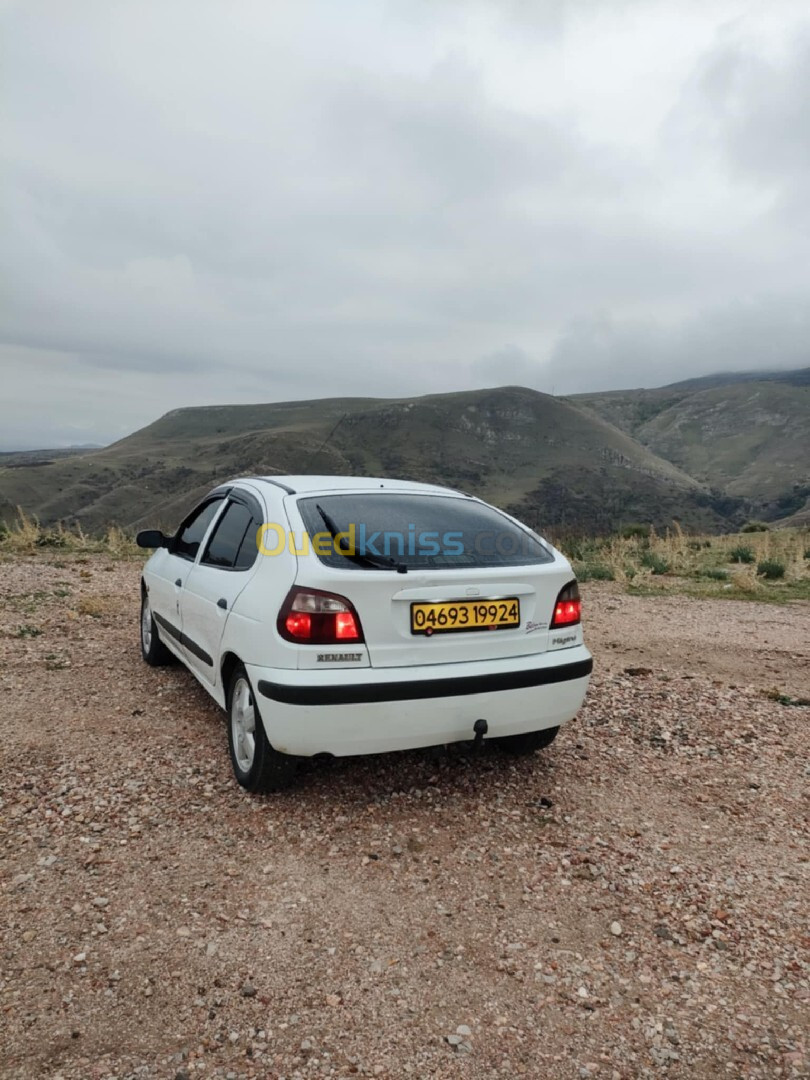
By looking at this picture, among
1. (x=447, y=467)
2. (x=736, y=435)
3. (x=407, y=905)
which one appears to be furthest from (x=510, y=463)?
(x=407, y=905)

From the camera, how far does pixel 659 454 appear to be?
5787 inches

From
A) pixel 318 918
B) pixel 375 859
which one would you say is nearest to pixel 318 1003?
pixel 318 918

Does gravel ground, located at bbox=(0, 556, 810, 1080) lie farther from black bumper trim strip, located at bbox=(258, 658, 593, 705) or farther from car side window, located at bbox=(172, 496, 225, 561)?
car side window, located at bbox=(172, 496, 225, 561)

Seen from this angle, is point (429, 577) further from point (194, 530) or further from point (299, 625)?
point (194, 530)

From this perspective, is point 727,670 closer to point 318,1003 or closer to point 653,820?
point 653,820

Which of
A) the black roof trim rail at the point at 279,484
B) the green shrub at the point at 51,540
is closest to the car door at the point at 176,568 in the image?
the black roof trim rail at the point at 279,484

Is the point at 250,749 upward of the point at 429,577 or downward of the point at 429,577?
downward

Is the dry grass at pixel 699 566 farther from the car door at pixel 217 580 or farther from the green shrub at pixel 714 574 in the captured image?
the car door at pixel 217 580

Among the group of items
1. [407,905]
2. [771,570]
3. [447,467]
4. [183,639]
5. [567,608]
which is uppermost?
[447,467]

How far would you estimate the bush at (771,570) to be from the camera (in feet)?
37.9

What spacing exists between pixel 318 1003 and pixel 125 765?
212 cm

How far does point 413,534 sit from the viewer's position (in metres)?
3.44

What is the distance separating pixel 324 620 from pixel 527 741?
1595mm

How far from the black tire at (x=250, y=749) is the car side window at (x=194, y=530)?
136cm
